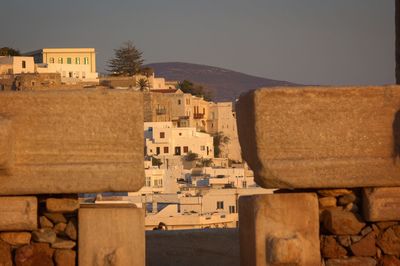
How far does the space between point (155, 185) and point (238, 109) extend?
Result: 57011mm

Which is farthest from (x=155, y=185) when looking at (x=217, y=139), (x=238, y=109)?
(x=238, y=109)

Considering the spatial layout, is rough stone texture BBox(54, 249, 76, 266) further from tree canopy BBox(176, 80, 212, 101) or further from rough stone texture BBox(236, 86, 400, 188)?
A: tree canopy BBox(176, 80, 212, 101)

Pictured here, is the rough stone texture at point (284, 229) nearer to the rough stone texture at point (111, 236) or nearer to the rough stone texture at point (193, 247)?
the rough stone texture at point (111, 236)

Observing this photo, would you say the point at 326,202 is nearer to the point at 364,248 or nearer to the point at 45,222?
the point at 364,248

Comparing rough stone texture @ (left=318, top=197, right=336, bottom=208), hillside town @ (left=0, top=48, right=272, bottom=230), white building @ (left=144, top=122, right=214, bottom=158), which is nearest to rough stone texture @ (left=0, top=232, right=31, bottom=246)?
rough stone texture @ (left=318, top=197, right=336, bottom=208)

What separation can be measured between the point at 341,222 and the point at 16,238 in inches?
81.1

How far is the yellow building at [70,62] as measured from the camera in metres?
120

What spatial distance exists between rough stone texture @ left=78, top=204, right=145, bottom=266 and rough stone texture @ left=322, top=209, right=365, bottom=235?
120 centimetres

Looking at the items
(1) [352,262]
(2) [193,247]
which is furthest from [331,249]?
(2) [193,247]

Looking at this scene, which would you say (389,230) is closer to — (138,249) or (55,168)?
(138,249)

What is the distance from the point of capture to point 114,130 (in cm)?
600

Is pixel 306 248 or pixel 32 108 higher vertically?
pixel 32 108

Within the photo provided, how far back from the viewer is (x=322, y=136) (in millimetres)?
6133

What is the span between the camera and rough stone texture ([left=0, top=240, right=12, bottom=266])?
597cm
